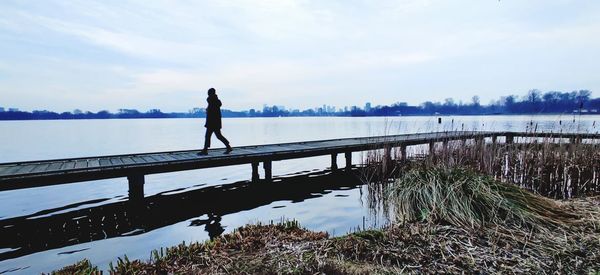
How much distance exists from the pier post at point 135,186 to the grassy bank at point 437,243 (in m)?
5.73

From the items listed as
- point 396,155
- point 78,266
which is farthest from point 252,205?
point 78,266

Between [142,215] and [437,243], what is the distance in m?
7.43

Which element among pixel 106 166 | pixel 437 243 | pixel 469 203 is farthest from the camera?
pixel 106 166

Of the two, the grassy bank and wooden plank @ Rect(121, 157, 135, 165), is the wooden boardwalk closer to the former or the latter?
wooden plank @ Rect(121, 157, 135, 165)

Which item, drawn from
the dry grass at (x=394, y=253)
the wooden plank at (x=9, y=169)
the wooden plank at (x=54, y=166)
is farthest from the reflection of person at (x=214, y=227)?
the wooden plank at (x=9, y=169)

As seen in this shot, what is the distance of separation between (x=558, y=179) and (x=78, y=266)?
30.1 feet

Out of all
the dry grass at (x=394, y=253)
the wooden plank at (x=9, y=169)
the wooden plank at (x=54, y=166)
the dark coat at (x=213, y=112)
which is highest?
the dark coat at (x=213, y=112)

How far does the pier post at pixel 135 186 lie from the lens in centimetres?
895

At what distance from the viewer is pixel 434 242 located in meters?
3.49

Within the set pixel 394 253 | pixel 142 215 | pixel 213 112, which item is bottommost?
pixel 142 215

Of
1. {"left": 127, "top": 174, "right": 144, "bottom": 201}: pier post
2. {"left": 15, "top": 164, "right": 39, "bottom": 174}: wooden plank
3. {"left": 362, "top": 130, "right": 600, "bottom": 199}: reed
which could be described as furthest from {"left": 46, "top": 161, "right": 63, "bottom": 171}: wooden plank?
A: {"left": 362, "top": 130, "right": 600, "bottom": 199}: reed

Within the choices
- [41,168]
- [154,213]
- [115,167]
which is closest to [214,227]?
[154,213]

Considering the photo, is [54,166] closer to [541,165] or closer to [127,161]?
[127,161]

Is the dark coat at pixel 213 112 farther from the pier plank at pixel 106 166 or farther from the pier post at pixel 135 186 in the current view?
the pier post at pixel 135 186
